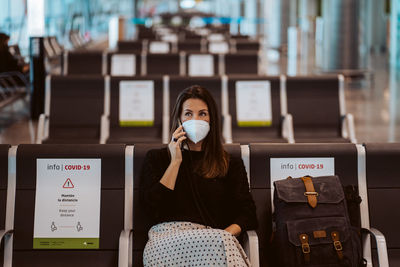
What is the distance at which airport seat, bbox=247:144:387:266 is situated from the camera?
11.9 ft

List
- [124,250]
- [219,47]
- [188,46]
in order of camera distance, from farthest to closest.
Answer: [188,46], [219,47], [124,250]

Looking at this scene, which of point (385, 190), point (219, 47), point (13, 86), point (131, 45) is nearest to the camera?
point (385, 190)

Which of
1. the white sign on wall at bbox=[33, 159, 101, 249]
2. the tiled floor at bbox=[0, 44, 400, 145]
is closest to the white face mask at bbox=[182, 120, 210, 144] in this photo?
the white sign on wall at bbox=[33, 159, 101, 249]

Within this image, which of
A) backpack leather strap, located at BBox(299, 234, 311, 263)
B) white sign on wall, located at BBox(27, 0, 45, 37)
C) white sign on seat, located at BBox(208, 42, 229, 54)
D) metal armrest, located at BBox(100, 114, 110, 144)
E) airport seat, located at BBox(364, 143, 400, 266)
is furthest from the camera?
white sign on seat, located at BBox(208, 42, 229, 54)

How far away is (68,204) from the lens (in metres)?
3.53

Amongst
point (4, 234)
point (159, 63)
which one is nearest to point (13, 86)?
point (159, 63)

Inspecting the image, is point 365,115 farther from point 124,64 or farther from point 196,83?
point 196,83

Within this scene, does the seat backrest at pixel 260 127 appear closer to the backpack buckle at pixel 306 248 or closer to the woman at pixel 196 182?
the woman at pixel 196 182

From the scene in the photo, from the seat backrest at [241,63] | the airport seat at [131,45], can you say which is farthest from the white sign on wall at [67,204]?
the airport seat at [131,45]

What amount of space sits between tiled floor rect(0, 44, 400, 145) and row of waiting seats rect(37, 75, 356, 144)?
1.66 metres

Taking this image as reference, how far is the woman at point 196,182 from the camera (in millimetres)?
3350

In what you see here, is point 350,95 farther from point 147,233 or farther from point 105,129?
point 147,233

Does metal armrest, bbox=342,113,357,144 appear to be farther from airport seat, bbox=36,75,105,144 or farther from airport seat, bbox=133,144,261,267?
airport seat, bbox=133,144,261,267

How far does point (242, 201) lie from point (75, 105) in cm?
385
